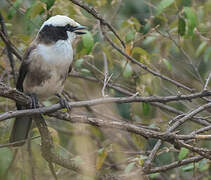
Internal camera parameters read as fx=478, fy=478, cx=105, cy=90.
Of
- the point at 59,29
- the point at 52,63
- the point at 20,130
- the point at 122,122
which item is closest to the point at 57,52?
the point at 52,63

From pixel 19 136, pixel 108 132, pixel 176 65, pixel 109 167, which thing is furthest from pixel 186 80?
pixel 19 136

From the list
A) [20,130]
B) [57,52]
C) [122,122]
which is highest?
[57,52]

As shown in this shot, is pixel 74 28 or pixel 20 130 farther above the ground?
pixel 74 28

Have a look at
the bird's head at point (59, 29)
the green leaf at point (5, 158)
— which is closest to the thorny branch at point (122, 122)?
the green leaf at point (5, 158)

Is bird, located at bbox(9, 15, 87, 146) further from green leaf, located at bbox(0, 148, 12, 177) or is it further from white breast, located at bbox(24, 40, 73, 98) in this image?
green leaf, located at bbox(0, 148, 12, 177)

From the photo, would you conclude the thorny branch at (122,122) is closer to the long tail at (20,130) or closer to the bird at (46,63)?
the bird at (46,63)

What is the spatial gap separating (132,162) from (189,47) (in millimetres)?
2377

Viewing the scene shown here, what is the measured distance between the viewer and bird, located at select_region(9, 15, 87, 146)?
4.06 metres

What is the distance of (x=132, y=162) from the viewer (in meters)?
3.97

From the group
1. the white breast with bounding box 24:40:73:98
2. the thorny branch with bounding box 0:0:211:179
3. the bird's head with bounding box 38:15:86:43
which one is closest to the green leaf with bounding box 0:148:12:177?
the thorny branch with bounding box 0:0:211:179

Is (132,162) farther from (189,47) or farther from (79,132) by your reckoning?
(189,47)

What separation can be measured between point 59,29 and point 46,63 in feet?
1.21

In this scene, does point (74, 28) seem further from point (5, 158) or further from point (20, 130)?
point (5, 158)

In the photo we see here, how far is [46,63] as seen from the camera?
13.3 ft
